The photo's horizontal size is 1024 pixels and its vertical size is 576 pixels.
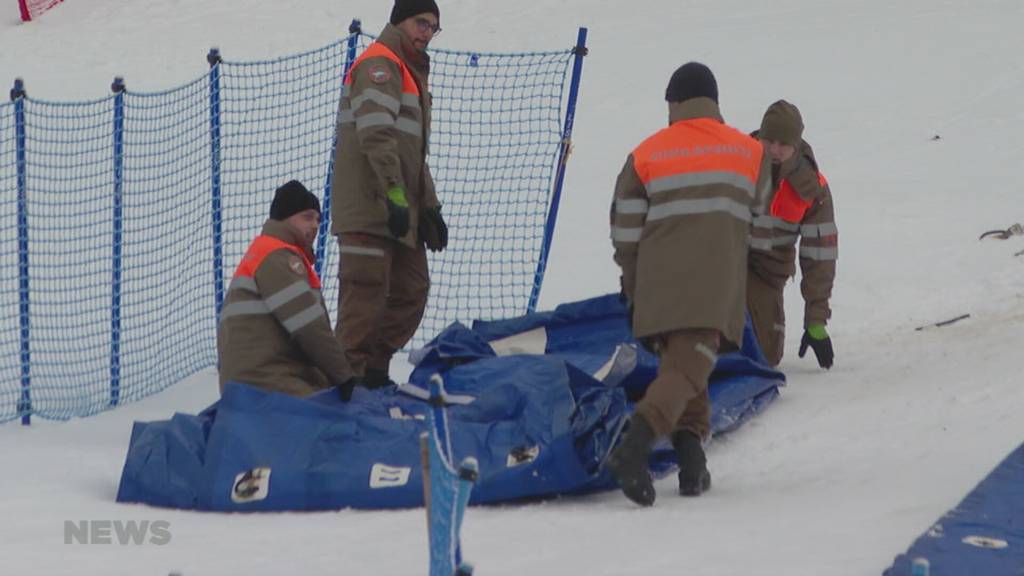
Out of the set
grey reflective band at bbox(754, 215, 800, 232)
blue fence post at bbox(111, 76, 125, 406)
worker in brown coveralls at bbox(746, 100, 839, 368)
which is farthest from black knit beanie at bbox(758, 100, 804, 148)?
blue fence post at bbox(111, 76, 125, 406)

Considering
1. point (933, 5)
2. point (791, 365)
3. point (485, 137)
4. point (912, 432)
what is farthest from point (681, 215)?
point (933, 5)

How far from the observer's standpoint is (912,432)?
6.08m

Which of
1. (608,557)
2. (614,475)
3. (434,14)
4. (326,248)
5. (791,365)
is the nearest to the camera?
(608,557)

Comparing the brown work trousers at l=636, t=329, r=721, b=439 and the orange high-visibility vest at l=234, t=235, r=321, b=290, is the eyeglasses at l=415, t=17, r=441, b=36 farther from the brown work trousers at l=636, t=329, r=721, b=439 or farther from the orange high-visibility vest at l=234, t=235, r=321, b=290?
the brown work trousers at l=636, t=329, r=721, b=439

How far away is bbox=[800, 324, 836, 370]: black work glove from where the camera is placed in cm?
733

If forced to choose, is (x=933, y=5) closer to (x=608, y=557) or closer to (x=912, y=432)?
(x=912, y=432)

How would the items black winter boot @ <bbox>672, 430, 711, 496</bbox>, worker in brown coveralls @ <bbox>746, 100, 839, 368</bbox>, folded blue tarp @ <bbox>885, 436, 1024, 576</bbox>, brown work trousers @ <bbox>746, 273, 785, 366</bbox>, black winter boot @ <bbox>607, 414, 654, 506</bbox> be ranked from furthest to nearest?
brown work trousers @ <bbox>746, 273, 785, 366</bbox>, worker in brown coveralls @ <bbox>746, 100, 839, 368</bbox>, black winter boot @ <bbox>672, 430, 711, 496</bbox>, black winter boot @ <bbox>607, 414, 654, 506</bbox>, folded blue tarp @ <bbox>885, 436, 1024, 576</bbox>

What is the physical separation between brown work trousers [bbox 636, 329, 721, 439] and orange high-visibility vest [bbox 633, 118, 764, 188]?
54 centimetres

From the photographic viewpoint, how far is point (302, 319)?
6258 millimetres

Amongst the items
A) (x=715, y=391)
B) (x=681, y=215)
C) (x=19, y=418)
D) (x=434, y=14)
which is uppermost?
(x=434, y=14)

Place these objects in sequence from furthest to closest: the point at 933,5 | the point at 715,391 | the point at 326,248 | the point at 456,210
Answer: the point at 933,5 → the point at 456,210 → the point at 326,248 → the point at 715,391

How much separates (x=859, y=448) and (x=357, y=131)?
2.43 metres

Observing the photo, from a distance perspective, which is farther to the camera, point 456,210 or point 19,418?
point 456,210

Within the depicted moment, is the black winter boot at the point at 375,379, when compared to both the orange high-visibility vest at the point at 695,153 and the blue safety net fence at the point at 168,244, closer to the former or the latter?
the blue safety net fence at the point at 168,244
